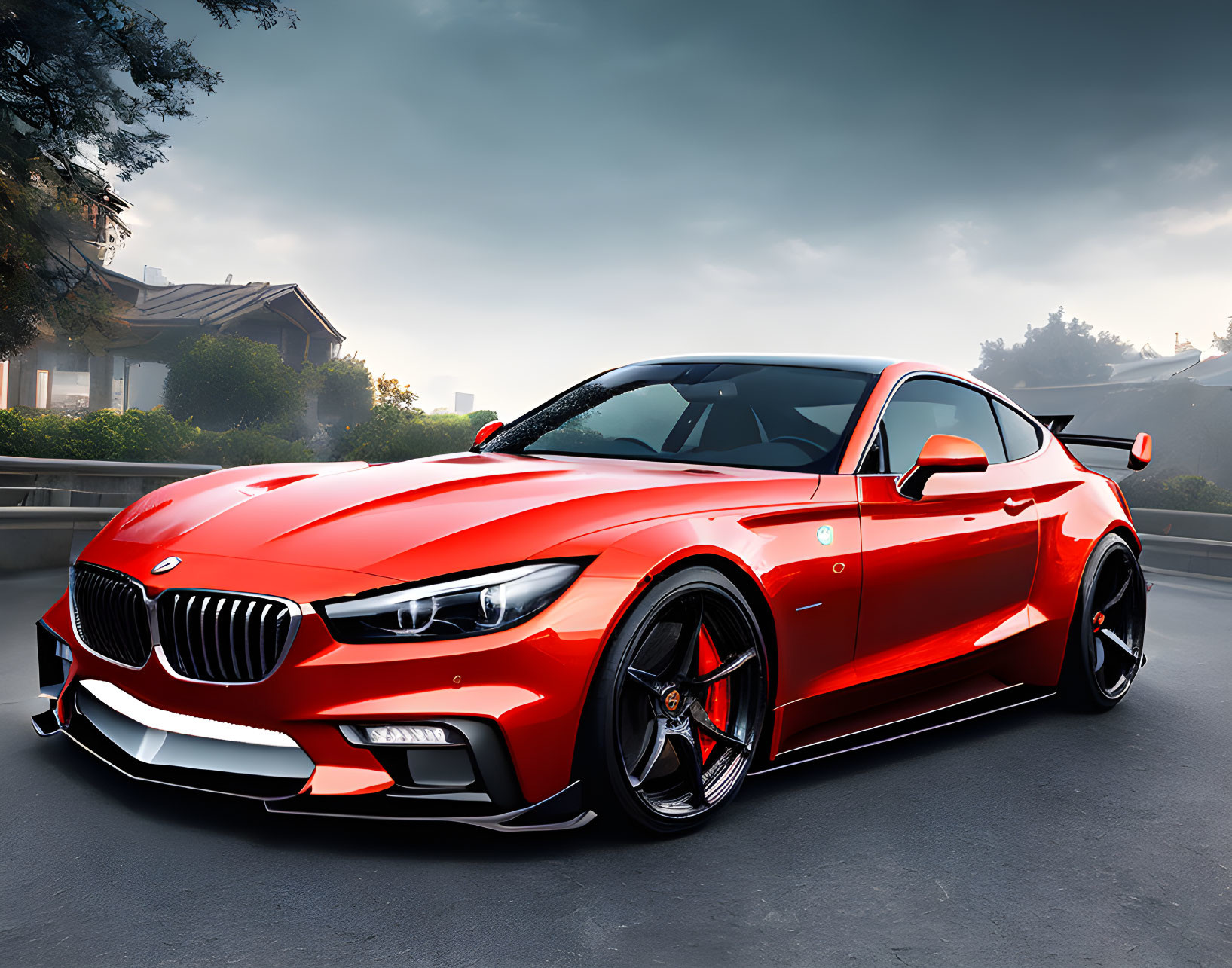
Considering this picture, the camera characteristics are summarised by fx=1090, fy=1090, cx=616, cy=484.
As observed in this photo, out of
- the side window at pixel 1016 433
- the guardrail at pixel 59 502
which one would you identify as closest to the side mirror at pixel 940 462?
the side window at pixel 1016 433

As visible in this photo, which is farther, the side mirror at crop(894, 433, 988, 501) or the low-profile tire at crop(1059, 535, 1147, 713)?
the low-profile tire at crop(1059, 535, 1147, 713)

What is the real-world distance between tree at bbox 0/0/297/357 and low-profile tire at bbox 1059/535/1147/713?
1369 centimetres

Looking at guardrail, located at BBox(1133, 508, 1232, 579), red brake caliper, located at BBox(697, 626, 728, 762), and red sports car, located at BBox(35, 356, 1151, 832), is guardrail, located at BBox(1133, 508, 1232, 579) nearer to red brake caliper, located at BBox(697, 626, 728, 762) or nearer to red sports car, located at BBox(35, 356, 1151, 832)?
red sports car, located at BBox(35, 356, 1151, 832)

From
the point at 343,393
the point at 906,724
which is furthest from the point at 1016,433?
the point at 343,393

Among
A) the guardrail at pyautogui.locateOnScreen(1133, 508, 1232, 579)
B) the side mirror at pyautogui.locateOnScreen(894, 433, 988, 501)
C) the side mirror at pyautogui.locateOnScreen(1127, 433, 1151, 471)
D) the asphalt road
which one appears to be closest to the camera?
the asphalt road

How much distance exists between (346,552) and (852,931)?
1.58 m

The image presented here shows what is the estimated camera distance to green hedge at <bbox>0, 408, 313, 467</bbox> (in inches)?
685

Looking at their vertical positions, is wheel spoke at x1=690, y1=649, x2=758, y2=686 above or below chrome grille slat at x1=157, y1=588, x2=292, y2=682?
below

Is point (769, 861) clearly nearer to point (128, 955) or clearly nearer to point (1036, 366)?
point (128, 955)

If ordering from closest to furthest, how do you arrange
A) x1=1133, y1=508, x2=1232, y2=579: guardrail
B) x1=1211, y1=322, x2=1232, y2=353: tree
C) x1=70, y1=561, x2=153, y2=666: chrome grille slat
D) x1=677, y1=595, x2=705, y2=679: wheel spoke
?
x1=70, y1=561, x2=153, y2=666: chrome grille slat → x1=677, y1=595, x2=705, y2=679: wheel spoke → x1=1133, y1=508, x2=1232, y2=579: guardrail → x1=1211, y1=322, x2=1232, y2=353: tree

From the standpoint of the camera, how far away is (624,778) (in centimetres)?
296

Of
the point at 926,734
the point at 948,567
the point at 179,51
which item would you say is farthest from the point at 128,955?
the point at 179,51

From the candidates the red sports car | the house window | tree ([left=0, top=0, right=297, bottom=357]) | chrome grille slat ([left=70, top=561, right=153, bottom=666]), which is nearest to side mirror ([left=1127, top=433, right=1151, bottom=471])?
the red sports car

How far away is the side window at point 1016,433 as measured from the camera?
480 cm
